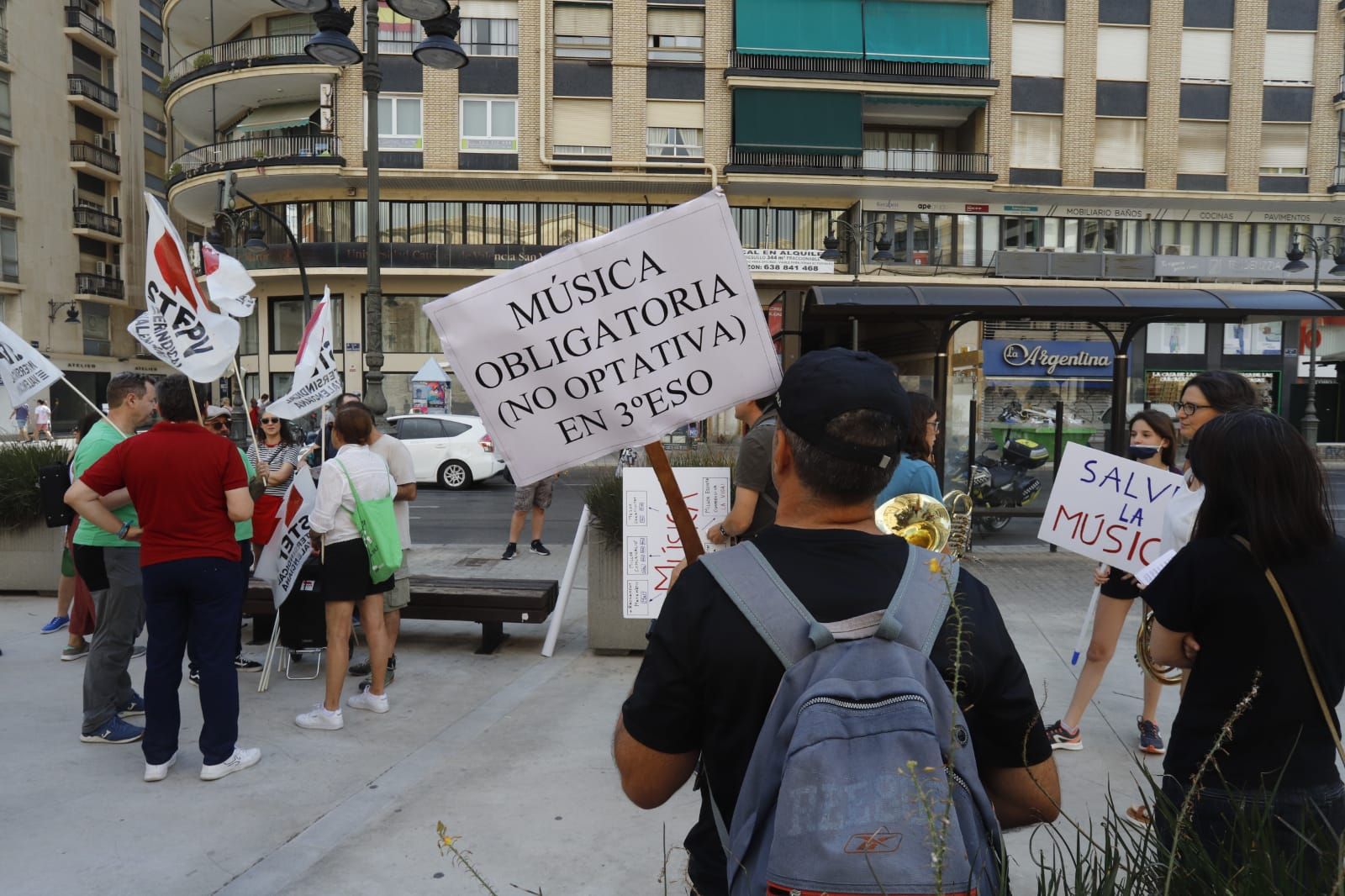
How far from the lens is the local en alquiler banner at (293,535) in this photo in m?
5.53

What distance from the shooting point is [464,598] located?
6.45 meters

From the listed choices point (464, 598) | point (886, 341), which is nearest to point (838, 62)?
point (886, 341)

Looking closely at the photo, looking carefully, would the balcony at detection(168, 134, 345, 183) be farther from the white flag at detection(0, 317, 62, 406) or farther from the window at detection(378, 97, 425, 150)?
the white flag at detection(0, 317, 62, 406)

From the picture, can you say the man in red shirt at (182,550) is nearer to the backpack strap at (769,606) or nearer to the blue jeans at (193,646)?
the blue jeans at (193,646)

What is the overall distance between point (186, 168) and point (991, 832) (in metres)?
39.2

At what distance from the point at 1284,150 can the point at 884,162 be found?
1397 cm

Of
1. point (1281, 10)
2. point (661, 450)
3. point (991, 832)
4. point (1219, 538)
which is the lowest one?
point (991, 832)

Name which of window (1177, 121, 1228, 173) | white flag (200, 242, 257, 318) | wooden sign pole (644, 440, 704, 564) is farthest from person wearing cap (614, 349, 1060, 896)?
window (1177, 121, 1228, 173)

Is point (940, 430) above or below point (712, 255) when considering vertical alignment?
below

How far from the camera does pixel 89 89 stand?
4494 centimetres

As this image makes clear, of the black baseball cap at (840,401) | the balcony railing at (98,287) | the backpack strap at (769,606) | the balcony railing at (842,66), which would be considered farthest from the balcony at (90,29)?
the backpack strap at (769,606)

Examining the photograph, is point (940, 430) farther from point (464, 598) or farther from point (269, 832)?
point (269, 832)

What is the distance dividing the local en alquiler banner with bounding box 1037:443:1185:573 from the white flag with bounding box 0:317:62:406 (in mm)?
5992

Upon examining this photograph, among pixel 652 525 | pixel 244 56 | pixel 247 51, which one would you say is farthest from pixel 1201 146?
pixel 652 525
